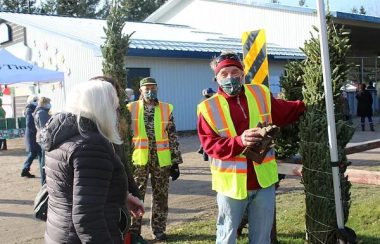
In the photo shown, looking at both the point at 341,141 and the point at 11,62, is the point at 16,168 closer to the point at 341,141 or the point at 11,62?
the point at 11,62

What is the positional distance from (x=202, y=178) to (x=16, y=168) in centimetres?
561

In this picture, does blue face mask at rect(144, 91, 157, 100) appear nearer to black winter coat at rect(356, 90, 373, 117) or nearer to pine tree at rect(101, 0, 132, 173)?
pine tree at rect(101, 0, 132, 173)

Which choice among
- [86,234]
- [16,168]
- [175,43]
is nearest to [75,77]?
[175,43]

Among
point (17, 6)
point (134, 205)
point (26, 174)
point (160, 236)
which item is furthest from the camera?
point (17, 6)

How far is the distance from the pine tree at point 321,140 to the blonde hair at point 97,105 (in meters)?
2.21

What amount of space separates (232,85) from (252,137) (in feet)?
1.65

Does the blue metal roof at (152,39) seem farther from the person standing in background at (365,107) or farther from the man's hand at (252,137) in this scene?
Result: the man's hand at (252,137)

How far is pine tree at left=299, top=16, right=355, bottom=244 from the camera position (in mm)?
4431

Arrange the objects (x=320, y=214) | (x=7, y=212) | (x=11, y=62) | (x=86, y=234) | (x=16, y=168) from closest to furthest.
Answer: (x=86, y=234) → (x=320, y=214) → (x=7, y=212) → (x=16, y=168) → (x=11, y=62)

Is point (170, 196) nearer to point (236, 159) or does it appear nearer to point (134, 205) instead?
point (236, 159)

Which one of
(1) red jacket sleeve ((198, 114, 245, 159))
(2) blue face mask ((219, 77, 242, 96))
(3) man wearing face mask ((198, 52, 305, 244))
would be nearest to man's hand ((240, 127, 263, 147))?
(1) red jacket sleeve ((198, 114, 245, 159))

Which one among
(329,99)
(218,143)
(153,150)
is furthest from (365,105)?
(218,143)

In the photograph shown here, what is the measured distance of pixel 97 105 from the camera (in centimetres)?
277

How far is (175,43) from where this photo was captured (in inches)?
838
